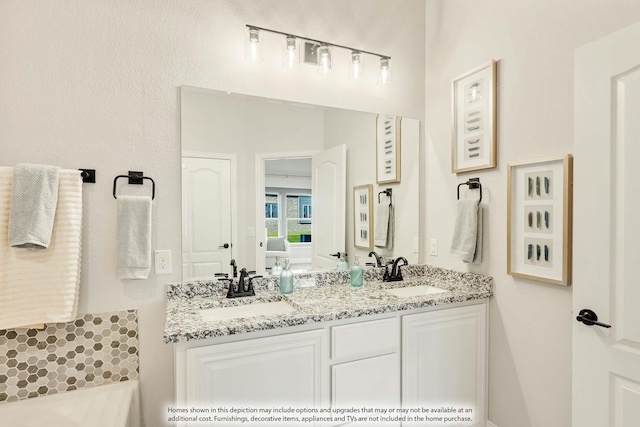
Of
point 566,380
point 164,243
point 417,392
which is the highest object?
point 164,243

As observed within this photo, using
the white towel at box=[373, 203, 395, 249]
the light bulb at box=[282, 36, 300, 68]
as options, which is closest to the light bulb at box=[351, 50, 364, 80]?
the light bulb at box=[282, 36, 300, 68]

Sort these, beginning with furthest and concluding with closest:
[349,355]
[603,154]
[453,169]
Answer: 1. [453,169]
2. [349,355]
3. [603,154]

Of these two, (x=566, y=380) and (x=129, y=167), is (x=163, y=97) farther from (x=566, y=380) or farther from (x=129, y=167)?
(x=566, y=380)

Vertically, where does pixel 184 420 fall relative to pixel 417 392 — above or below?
above

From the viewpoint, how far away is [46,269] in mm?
1490

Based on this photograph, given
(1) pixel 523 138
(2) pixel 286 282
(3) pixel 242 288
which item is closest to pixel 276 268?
(2) pixel 286 282

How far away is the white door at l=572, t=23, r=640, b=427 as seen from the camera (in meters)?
1.28

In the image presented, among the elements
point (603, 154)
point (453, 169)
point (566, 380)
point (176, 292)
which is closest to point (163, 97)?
point (176, 292)

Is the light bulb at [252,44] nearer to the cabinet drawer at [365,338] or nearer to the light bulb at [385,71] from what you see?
the light bulb at [385,71]

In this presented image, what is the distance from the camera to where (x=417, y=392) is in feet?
6.05

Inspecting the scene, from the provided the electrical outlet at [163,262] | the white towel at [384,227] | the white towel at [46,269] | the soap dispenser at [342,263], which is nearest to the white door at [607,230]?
the white towel at [384,227]

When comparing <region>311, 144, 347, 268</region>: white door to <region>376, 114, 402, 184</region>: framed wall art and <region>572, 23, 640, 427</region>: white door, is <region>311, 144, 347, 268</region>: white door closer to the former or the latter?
<region>376, 114, 402, 184</region>: framed wall art

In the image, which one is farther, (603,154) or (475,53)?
(475,53)

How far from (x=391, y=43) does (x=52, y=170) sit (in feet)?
6.94
